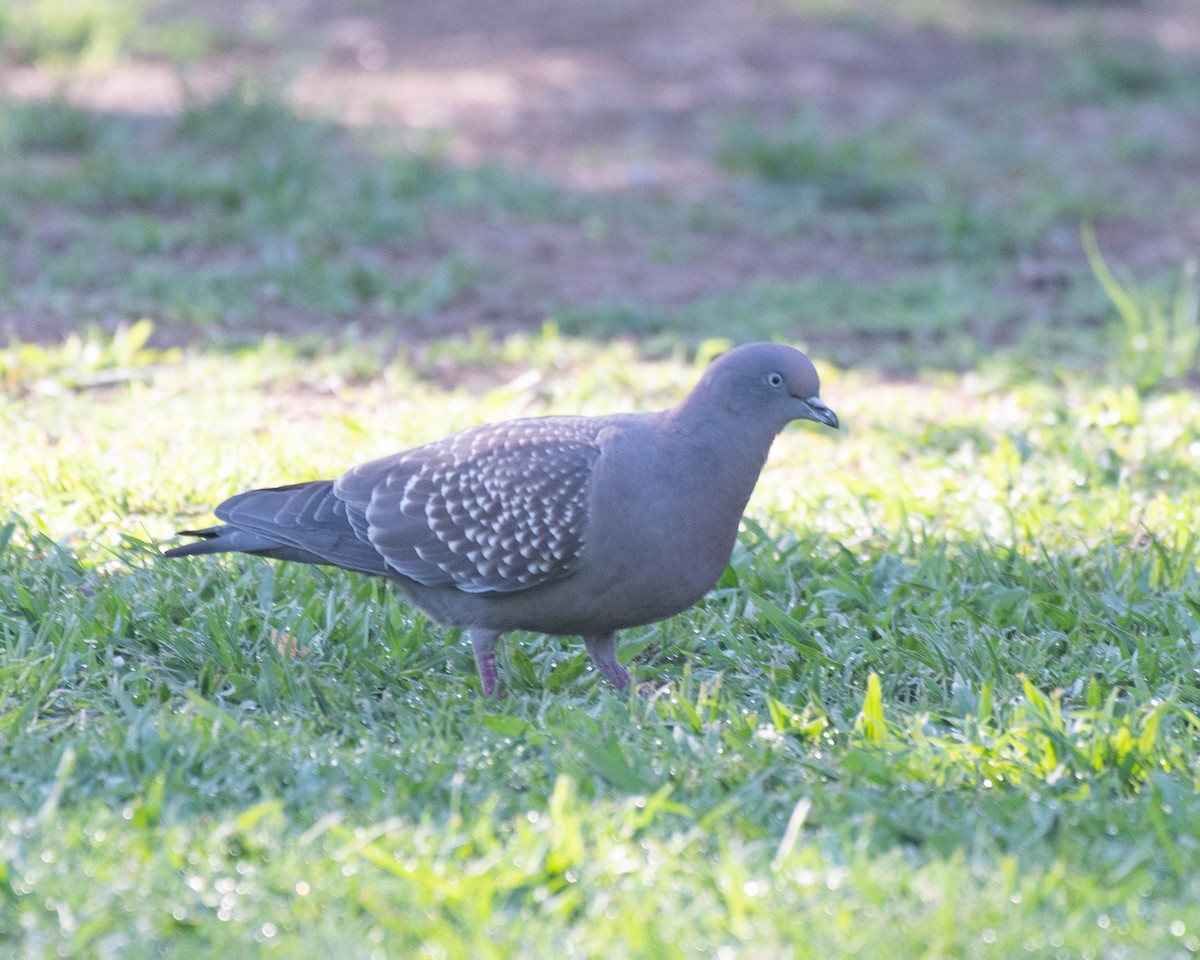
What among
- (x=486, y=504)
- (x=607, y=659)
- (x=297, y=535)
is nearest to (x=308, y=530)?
(x=297, y=535)

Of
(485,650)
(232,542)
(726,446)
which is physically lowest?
(485,650)

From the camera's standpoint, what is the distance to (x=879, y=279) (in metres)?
7.79

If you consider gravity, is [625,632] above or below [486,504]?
below

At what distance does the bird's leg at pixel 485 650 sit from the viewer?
3.65 m

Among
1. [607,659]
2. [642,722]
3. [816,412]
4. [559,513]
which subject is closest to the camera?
[642,722]

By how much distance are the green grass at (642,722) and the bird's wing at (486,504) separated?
0.31 metres

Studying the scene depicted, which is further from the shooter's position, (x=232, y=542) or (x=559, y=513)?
(x=232, y=542)

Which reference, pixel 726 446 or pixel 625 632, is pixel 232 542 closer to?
pixel 625 632

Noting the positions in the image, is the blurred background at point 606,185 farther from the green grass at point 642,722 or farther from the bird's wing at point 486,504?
the bird's wing at point 486,504

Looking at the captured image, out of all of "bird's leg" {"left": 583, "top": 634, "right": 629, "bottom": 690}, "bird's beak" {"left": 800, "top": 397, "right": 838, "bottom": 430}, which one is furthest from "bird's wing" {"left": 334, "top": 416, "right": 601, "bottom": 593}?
"bird's beak" {"left": 800, "top": 397, "right": 838, "bottom": 430}

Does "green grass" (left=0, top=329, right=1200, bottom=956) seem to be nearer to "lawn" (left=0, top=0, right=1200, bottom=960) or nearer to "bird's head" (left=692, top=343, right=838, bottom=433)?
"lawn" (left=0, top=0, right=1200, bottom=960)

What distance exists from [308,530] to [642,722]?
1015mm

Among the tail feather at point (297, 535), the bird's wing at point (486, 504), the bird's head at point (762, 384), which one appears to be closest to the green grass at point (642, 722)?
the tail feather at point (297, 535)

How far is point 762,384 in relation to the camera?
3.58 m
